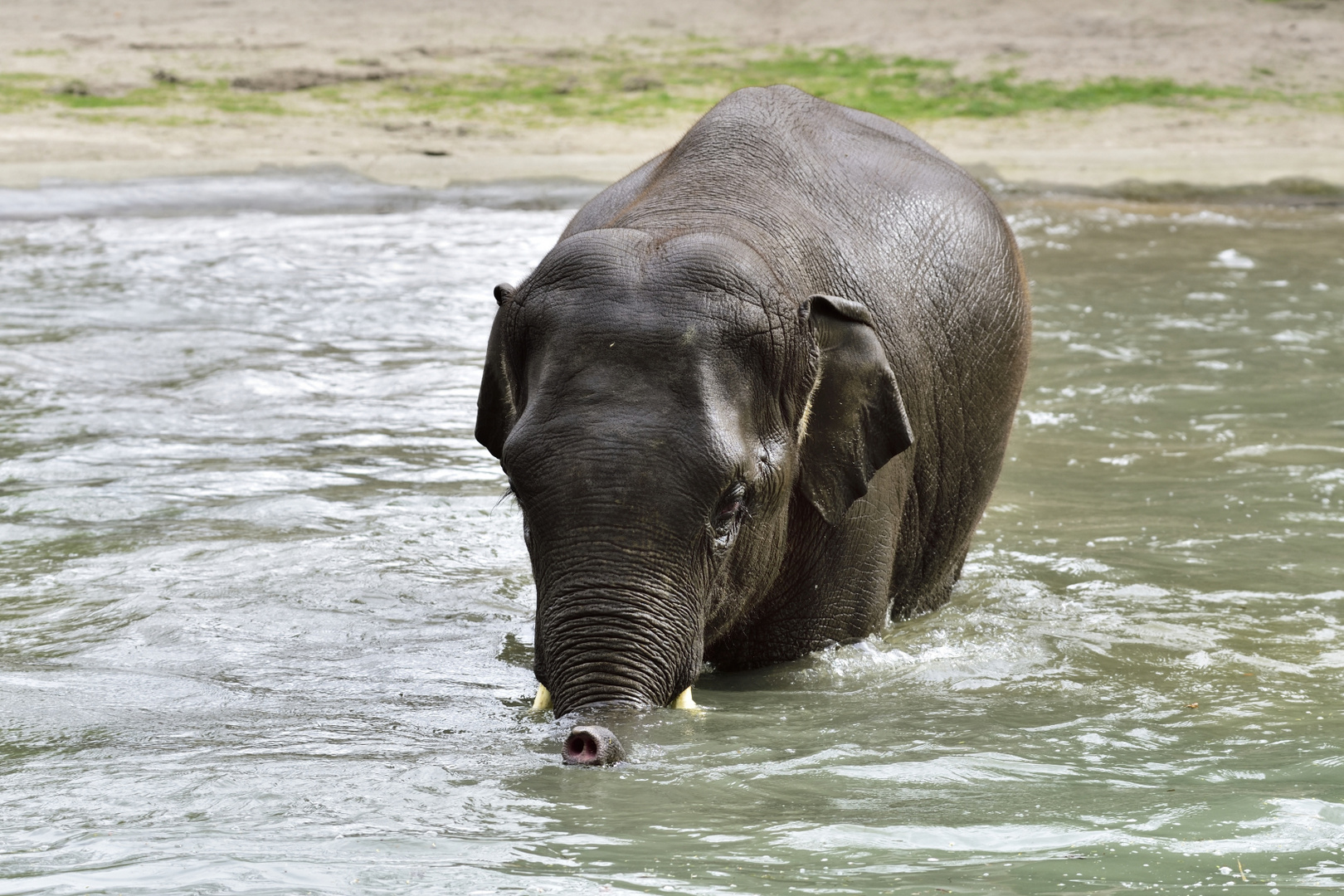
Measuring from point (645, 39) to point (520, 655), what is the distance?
2177 centimetres

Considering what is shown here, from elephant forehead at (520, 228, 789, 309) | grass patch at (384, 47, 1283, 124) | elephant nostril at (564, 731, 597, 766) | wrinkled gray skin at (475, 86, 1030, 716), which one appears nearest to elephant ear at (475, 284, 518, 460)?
wrinkled gray skin at (475, 86, 1030, 716)

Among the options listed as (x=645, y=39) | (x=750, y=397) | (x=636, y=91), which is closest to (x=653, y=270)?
(x=750, y=397)

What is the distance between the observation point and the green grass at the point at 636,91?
816 inches

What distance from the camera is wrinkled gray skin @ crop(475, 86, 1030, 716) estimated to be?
456 centimetres

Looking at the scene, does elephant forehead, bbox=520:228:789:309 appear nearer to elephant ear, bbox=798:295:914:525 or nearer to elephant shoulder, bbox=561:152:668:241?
elephant ear, bbox=798:295:914:525

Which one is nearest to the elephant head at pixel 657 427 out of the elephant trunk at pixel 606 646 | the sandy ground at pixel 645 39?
the elephant trunk at pixel 606 646

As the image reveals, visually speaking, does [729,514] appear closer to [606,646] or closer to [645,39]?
[606,646]

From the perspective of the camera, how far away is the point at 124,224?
1606cm

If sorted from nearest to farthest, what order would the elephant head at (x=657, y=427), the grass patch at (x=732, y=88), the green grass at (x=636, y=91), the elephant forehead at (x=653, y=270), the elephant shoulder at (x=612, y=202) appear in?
the elephant head at (x=657, y=427), the elephant forehead at (x=653, y=270), the elephant shoulder at (x=612, y=202), the green grass at (x=636, y=91), the grass patch at (x=732, y=88)

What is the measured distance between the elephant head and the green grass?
1591cm

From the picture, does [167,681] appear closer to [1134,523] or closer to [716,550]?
[716,550]

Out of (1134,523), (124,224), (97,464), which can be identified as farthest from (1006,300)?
(124,224)

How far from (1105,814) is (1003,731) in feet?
3.06

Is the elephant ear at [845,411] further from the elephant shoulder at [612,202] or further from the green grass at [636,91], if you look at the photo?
the green grass at [636,91]
